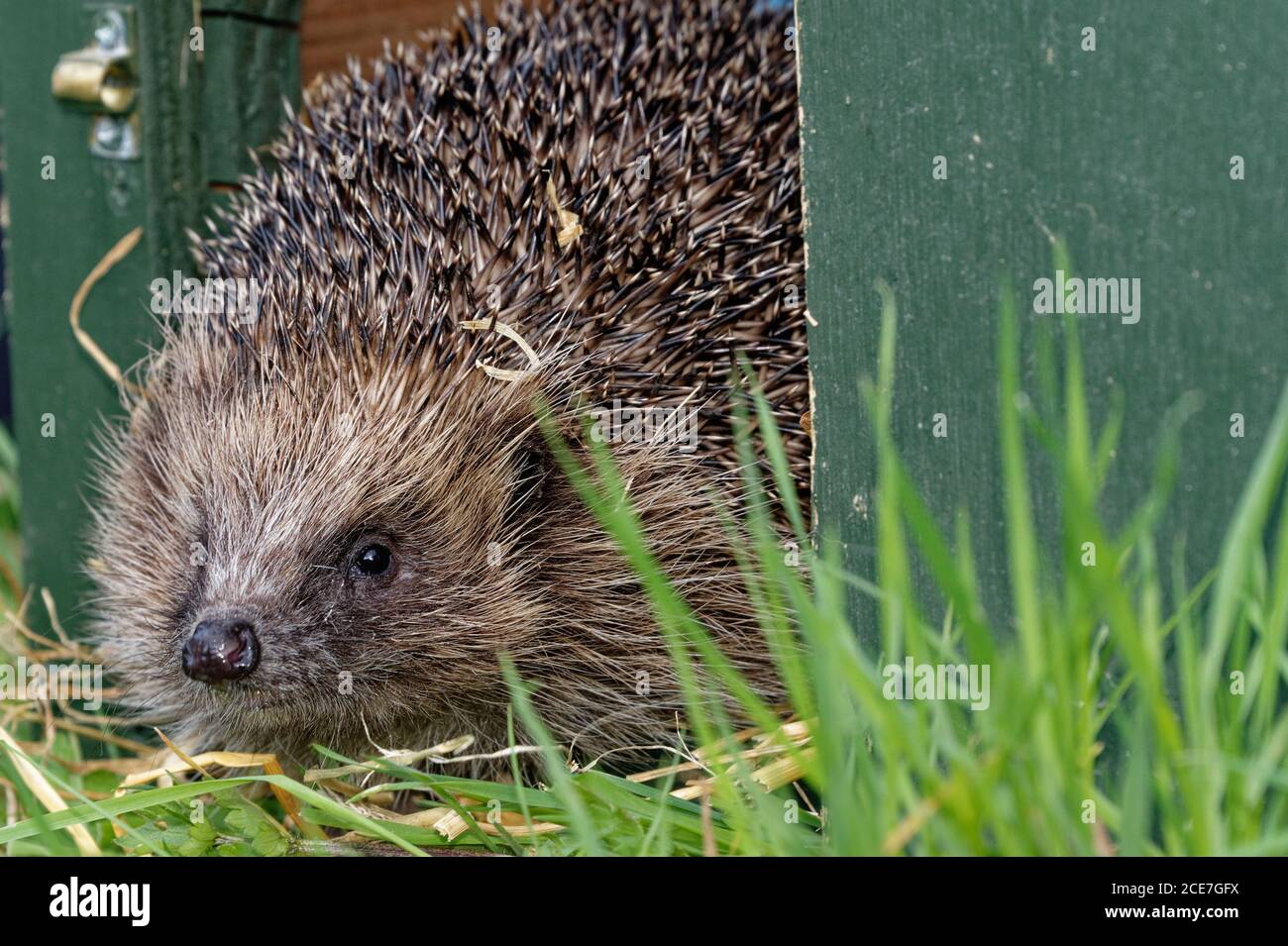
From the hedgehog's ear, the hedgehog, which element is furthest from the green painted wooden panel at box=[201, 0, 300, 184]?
the hedgehog's ear

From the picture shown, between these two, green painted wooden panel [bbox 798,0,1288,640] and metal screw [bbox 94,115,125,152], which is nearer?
green painted wooden panel [bbox 798,0,1288,640]

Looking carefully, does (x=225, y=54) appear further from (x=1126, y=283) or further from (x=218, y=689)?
(x=1126, y=283)

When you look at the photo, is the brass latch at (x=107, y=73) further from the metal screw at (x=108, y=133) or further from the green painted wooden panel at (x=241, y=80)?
the green painted wooden panel at (x=241, y=80)

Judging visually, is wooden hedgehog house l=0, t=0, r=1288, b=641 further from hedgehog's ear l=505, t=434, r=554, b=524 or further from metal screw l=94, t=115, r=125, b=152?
metal screw l=94, t=115, r=125, b=152
